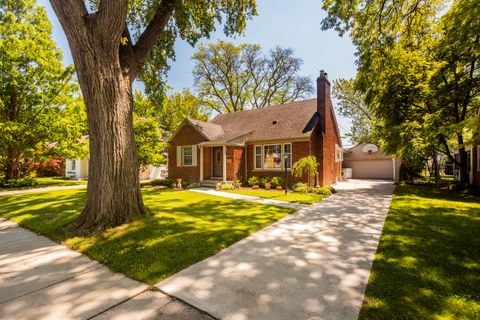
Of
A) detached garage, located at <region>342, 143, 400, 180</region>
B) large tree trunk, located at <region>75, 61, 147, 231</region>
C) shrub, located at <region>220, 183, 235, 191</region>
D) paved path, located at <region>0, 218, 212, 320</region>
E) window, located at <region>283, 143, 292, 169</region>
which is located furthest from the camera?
detached garage, located at <region>342, 143, 400, 180</region>

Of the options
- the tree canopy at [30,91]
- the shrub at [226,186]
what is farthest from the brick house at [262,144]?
the tree canopy at [30,91]

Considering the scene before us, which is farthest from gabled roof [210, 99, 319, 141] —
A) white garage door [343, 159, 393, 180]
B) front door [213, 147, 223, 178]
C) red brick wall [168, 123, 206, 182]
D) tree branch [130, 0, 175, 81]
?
white garage door [343, 159, 393, 180]

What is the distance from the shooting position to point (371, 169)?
24547 mm

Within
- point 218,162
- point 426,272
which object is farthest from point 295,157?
point 426,272

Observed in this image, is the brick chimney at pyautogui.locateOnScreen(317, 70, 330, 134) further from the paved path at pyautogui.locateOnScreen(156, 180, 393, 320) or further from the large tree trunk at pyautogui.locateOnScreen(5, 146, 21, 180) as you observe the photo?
the large tree trunk at pyautogui.locateOnScreen(5, 146, 21, 180)

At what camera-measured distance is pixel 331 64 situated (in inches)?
614

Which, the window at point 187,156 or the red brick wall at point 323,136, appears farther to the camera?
the window at point 187,156

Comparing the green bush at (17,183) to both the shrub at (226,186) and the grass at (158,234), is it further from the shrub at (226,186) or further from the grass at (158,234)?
the shrub at (226,186)

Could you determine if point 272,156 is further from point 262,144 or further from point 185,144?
point 185,144

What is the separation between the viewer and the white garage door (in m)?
23.7

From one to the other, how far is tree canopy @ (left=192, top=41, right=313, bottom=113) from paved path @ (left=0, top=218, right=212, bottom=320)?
95.0 feet

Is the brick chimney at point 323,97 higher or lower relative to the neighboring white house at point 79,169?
higher

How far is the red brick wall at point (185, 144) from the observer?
1630 centimetres

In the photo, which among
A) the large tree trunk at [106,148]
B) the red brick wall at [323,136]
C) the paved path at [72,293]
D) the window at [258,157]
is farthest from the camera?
the window at [258,157]
